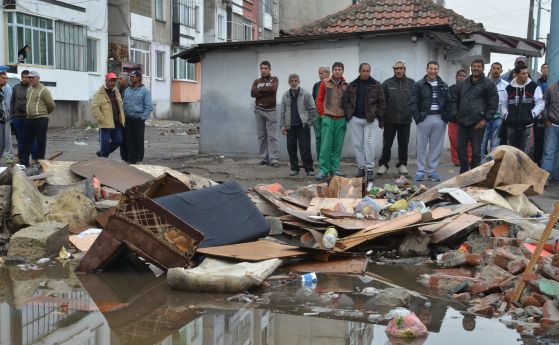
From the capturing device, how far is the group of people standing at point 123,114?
1277cm

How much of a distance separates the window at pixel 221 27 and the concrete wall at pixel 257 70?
27.1 meters

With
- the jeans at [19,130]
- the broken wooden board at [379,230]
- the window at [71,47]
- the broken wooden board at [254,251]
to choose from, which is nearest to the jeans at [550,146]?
the broken wooden board at [379,230]

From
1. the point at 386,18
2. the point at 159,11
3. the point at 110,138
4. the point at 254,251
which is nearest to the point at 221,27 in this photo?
the point at 159,11

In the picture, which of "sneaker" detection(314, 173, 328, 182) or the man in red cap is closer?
"sneaker" detection(314, 173, 328, 182)

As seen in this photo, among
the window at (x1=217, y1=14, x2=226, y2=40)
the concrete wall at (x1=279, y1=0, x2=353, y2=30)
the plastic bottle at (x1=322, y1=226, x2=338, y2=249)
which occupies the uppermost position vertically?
the concrete wall at (x1=279, y1=0, x2=353, y2=30)

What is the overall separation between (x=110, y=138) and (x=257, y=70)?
449cm

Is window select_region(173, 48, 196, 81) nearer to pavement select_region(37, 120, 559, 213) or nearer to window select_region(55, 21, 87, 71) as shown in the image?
window select_region(55, 21, 87, 71)

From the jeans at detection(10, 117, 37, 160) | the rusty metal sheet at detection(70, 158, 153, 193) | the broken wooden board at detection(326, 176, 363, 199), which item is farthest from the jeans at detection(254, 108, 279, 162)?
the rusty metal sheet at detection(70, 158, 153, 193)

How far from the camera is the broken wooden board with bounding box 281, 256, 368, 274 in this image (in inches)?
259

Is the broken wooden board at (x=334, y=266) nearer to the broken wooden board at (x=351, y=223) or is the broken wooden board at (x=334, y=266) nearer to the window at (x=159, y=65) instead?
the broken wooden board at (x=351, y=223)

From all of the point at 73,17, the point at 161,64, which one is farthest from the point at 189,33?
the point at 73,17

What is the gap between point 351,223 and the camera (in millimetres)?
7746

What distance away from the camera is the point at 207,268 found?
6.17 m

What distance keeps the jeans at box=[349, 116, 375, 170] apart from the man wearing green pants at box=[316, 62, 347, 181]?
212mm
